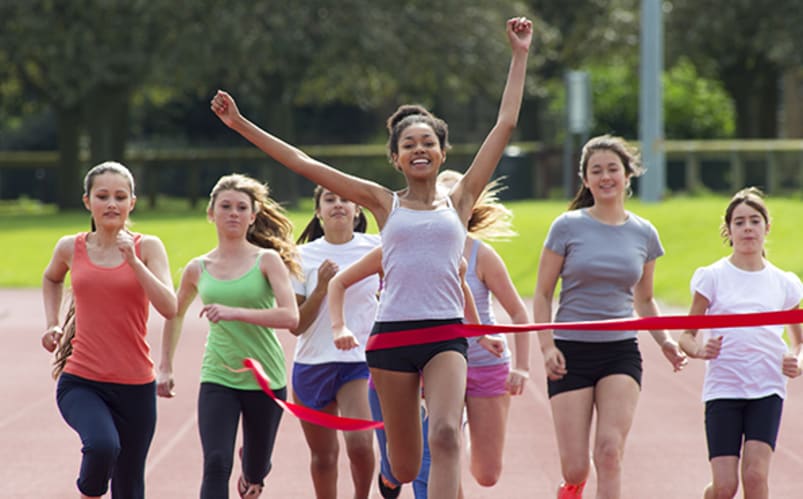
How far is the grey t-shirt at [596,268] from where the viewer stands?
636 centimetres

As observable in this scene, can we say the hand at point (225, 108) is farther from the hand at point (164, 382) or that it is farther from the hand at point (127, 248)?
the hand at point (164, 382)

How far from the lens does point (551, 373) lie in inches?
249

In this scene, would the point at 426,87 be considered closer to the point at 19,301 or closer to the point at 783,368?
the point at 19,301

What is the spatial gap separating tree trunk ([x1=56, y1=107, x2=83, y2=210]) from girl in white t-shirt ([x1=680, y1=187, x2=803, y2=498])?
36083mm

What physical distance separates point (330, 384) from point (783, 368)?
2.02 m

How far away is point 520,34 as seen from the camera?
599 cm

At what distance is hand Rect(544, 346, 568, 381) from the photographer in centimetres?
628

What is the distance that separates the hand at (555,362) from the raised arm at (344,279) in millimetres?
810

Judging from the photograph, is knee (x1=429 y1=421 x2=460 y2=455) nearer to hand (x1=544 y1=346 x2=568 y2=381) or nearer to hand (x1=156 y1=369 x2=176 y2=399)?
hand (x1=544 y1=346 x2=568 y2=381)

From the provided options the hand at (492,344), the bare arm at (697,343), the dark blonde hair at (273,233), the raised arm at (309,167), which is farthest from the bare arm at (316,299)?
the bare arm at (697,343)

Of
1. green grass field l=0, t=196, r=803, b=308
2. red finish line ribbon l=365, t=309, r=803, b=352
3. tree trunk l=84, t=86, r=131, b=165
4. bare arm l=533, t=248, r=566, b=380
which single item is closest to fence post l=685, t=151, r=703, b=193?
green grass field l=0, t=196, r=803, b=308

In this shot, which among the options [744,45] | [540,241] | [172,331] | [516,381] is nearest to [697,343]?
[516,381]

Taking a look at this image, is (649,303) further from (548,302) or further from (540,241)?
(540,241)

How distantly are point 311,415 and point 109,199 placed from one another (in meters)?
1.24
